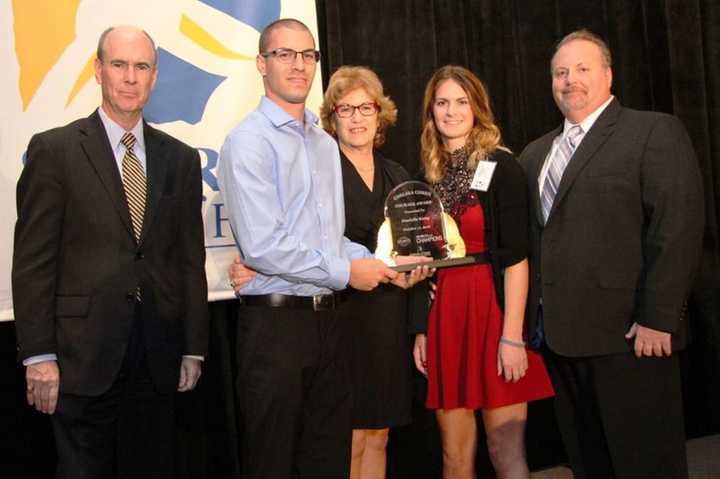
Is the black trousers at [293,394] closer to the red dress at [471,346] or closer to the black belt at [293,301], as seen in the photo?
the black belt at [293,301]

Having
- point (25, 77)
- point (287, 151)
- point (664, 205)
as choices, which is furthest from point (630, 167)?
point (25, 77)

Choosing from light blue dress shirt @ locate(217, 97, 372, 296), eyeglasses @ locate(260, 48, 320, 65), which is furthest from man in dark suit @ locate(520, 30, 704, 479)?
eyeglasses @ locate(260, 48, 320, 65)

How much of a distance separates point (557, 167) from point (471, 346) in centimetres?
69

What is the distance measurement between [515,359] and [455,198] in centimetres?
58

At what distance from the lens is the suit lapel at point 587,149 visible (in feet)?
8.46

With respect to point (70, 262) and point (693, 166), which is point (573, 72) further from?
point (70, 262)

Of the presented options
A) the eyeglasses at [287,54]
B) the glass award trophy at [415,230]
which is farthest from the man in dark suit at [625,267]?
the eyeglasses at [287,54]

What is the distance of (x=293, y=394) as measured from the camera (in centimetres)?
224

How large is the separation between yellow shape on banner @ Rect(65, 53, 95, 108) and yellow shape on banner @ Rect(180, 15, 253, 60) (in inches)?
14.6

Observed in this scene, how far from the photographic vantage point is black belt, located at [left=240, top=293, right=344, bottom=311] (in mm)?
2271

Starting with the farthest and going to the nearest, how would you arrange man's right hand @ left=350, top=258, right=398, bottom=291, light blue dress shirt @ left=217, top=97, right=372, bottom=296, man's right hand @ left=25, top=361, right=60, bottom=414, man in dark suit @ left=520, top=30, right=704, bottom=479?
man in dark suit @ left=520, top=30, right=704, bottom=479, man's right hand @ left=350, top=258, right=398, bottom=291, light blue dress shirt @ left=217, top=97, right=372, bottom=296, man's right hand @ left=25, top=361, right=60, bottom=414

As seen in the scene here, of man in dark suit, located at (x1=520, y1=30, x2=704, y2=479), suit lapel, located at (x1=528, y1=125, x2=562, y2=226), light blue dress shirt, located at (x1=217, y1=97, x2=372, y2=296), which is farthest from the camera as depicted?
suit lapel, located at (x1=528, y1=125, x2=562, y2=226)

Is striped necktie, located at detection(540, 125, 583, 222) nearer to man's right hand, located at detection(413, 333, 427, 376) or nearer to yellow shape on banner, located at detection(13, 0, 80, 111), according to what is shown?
man's right hand, located at detection(413, 333, 427, 376)

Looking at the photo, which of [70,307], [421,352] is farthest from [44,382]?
[421,352]
